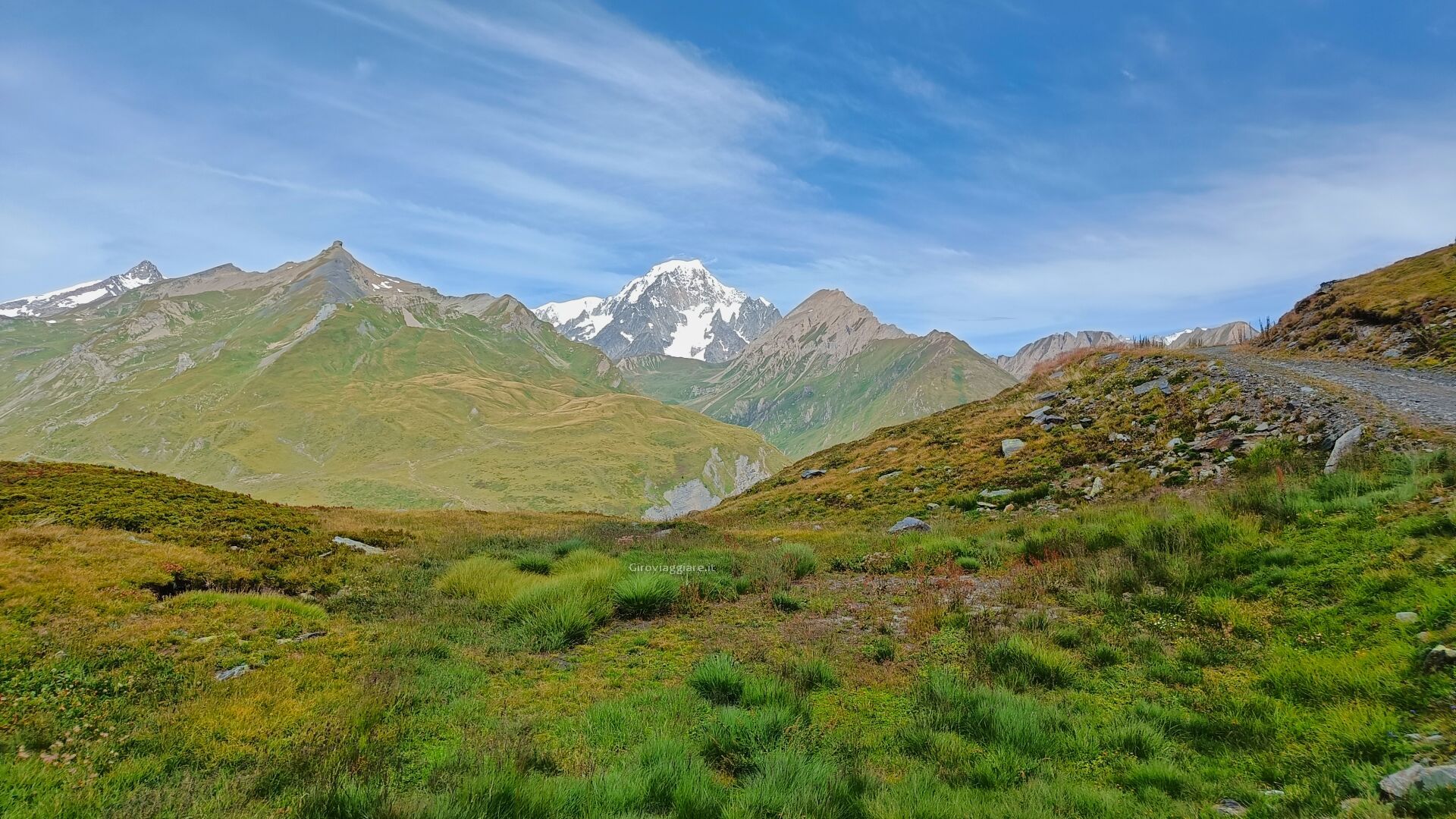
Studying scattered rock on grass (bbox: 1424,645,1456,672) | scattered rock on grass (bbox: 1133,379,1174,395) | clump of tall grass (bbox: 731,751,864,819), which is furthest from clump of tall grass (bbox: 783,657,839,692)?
scattered rock on grass (bbox: 1133,379,1174,395)

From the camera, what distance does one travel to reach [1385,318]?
28.4 meters

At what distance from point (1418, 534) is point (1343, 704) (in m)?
4.69

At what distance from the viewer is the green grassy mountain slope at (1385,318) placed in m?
24.6

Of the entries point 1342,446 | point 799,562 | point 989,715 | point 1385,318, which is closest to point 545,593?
point 799,562

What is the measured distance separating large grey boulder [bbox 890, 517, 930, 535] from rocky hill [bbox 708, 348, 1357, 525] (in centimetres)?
211

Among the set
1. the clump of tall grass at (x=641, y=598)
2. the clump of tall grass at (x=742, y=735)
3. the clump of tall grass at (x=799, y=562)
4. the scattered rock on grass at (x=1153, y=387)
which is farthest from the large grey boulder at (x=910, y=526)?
the scattered rock on grass at (x=1153, y=387)

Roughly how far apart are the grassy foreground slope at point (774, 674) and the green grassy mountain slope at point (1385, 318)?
18.6m

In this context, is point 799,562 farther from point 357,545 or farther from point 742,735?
point 357,545

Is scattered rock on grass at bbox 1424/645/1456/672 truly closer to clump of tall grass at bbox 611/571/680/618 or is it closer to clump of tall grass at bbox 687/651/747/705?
clump of tall grass at bbox 687/651/747/705

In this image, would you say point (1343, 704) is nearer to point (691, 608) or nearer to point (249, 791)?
point (691, 608)

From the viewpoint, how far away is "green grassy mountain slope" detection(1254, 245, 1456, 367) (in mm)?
24594

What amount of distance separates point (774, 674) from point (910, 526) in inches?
510

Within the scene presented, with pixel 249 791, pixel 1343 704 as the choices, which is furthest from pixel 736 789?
pixel 1343 704

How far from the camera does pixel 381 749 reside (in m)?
6.30
